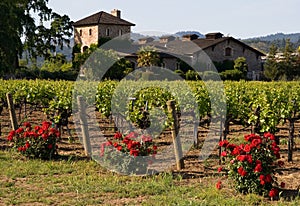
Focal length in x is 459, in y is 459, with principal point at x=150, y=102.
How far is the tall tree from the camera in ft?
93.8

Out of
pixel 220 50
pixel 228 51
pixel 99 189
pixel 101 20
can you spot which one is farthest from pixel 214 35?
pixel 99 189

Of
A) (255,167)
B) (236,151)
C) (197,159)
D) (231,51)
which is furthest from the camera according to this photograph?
(231,51)

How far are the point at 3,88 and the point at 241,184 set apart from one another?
9354 mm

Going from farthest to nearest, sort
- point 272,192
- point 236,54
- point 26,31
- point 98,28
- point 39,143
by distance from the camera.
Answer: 1. point 236,54
2. point 98,28
3. point 26,31
4. point 39,143
5. point 272,192

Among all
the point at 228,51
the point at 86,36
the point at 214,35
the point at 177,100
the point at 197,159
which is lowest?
the point at 197,159

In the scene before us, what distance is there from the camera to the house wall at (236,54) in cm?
4922

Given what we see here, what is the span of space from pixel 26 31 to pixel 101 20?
18254 mm

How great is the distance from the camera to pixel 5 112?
18016 millimetres

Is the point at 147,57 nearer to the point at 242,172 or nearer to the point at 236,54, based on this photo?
the point at 236,54

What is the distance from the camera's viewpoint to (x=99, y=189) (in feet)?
21.9

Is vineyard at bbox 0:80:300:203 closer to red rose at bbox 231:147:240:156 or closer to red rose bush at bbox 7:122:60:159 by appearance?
red rose bush at bbox 7:122:60:159

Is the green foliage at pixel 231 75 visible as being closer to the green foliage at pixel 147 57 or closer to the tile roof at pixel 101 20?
the green foliage at pixel 147 57

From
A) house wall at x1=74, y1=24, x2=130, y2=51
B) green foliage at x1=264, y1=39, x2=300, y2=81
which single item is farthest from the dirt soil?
house wall at x1=74, y1=24, x2=130, y2=51

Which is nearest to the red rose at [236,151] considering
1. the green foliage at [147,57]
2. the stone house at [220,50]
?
the green foliage at [147,57]
